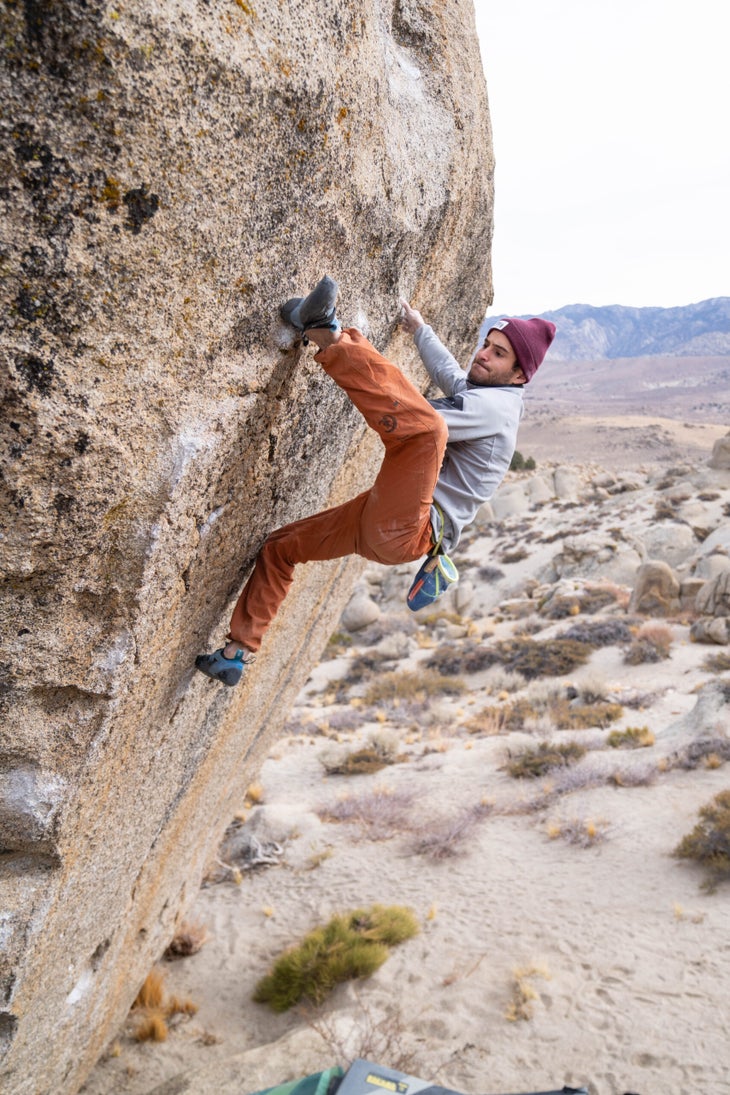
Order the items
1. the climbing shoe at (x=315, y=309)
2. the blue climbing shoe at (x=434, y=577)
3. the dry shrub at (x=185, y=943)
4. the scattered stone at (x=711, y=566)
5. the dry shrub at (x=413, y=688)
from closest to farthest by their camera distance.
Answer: the climbing shoe at (x=315, y=309)
the blue climbing shoe at (x=434, y=577)
the dry shrub at (x=185, y=943)
the dry shrub at (x=413, y=688)
the scattered stone at (x=711, y=566)

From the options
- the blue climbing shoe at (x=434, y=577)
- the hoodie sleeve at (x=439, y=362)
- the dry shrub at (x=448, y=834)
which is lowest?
the dry shrub at (x=448, y=834)

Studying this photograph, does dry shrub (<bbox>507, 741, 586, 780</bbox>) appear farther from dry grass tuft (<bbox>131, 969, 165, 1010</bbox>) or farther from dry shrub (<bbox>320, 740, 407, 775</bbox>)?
dry grass tuft (<bbox>131, 969, 165, 1010</bbox>)

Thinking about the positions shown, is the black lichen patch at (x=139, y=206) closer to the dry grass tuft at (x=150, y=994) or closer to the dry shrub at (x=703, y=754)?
the dry grass tuft at (x=150, y=994)

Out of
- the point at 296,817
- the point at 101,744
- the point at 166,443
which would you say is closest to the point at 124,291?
the point at 166,443

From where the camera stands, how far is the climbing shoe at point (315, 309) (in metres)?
2.27

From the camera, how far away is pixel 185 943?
7.75m

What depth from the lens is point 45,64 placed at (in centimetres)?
153

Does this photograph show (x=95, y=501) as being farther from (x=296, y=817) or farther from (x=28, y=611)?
(x=296, y=817)

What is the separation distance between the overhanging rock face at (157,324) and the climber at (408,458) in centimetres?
16

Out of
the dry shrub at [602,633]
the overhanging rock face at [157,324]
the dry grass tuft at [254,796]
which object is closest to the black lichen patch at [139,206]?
the overhanging rock face at [157,324]

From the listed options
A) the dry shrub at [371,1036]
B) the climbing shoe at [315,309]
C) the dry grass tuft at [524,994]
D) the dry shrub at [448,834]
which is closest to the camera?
the climbing shoe at [315,309]

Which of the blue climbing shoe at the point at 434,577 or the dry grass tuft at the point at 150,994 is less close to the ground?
the blue climbing shoe at the point at 434,577

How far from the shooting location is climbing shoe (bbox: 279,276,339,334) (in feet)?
7.43

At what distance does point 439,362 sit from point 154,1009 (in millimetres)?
6351
